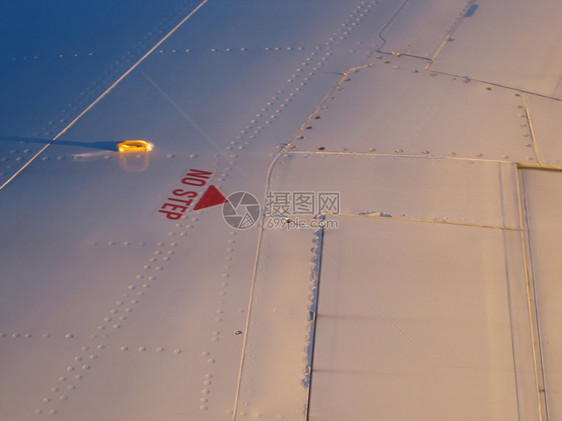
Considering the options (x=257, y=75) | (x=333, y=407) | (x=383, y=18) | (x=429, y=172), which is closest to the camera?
(x=333, y=407)

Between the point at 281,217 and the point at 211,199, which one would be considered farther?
the point at 211,199

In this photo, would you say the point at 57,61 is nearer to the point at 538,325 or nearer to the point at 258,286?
the point at 258,286

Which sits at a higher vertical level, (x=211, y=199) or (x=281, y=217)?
(x=211, y=199)

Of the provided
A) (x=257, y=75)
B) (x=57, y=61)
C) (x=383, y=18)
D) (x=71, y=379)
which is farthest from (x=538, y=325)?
(x=57, y=61)

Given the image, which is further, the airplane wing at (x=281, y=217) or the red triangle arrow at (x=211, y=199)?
the red triangle arrow at (x=211, y=199)
